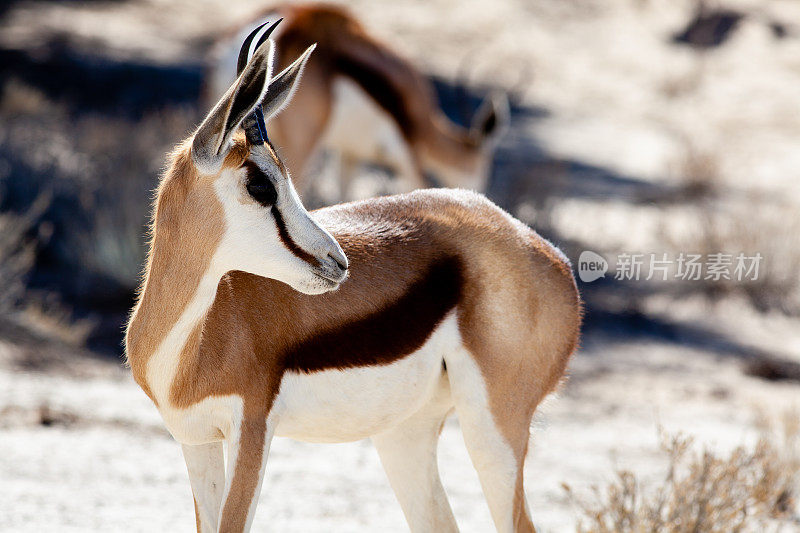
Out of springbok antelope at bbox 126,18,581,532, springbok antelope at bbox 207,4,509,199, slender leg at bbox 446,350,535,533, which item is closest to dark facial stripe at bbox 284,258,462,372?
springbok antelope at bbox 126,18,581,532

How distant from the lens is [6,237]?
9.39 meters

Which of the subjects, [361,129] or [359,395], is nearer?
[359,395]

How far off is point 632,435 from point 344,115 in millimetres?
3713

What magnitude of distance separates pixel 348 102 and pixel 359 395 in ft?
19.6

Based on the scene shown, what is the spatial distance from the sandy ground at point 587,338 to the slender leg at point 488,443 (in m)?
0.40

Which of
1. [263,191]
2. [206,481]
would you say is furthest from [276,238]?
[206,481]

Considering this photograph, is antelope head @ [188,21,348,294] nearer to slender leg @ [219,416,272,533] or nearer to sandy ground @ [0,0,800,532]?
slender leg @ [219,416,272,533]

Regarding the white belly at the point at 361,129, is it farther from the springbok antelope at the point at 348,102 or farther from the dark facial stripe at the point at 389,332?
the dark facial stripe at the point at 389,332

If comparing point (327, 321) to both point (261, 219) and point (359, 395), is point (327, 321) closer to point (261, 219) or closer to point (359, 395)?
point (359, 395)

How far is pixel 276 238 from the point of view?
3.56 meters

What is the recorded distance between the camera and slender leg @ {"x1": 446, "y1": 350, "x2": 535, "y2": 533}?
4062 mm

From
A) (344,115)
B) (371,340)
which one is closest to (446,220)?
(371,340)

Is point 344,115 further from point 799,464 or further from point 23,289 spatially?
point 799,464

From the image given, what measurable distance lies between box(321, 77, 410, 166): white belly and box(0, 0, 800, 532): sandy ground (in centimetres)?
265
